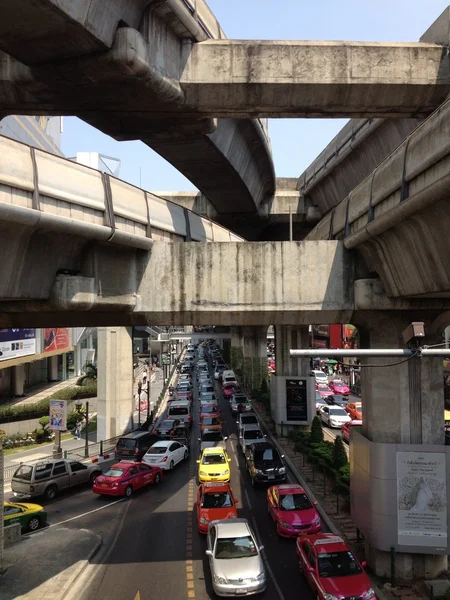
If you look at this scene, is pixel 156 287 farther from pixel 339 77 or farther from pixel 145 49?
pixel 339 77

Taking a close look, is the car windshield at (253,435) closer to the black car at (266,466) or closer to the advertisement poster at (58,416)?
the black car at (266,466)

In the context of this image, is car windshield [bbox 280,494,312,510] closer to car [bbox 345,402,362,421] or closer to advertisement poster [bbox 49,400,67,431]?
advertisement poster [bbox 49,400,67,431]

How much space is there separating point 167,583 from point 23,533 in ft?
22.7

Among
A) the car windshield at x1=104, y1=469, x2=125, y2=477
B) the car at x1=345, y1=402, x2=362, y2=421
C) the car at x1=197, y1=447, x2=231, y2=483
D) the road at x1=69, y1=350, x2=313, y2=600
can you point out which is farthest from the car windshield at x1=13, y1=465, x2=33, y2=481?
the car at x1=345, y1=402, x2=362, y2=421

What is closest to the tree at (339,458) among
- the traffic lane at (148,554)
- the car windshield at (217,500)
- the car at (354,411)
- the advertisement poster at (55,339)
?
the car windshield at (217,500)

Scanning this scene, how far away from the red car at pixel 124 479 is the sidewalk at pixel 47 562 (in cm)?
360

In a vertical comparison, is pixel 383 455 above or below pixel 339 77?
below

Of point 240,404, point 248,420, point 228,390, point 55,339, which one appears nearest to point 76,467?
point 248,420

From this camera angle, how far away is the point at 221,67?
13312mm

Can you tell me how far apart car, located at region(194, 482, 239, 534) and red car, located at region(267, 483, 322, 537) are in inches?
63.5

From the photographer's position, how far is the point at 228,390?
54.5 meters

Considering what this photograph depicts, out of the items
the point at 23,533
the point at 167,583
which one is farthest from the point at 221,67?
the point at 23,533

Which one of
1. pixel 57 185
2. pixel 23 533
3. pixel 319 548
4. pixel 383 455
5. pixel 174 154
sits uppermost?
pixel 174 154

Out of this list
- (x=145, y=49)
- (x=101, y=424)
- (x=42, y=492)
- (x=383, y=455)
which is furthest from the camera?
(x=101, y=424)
